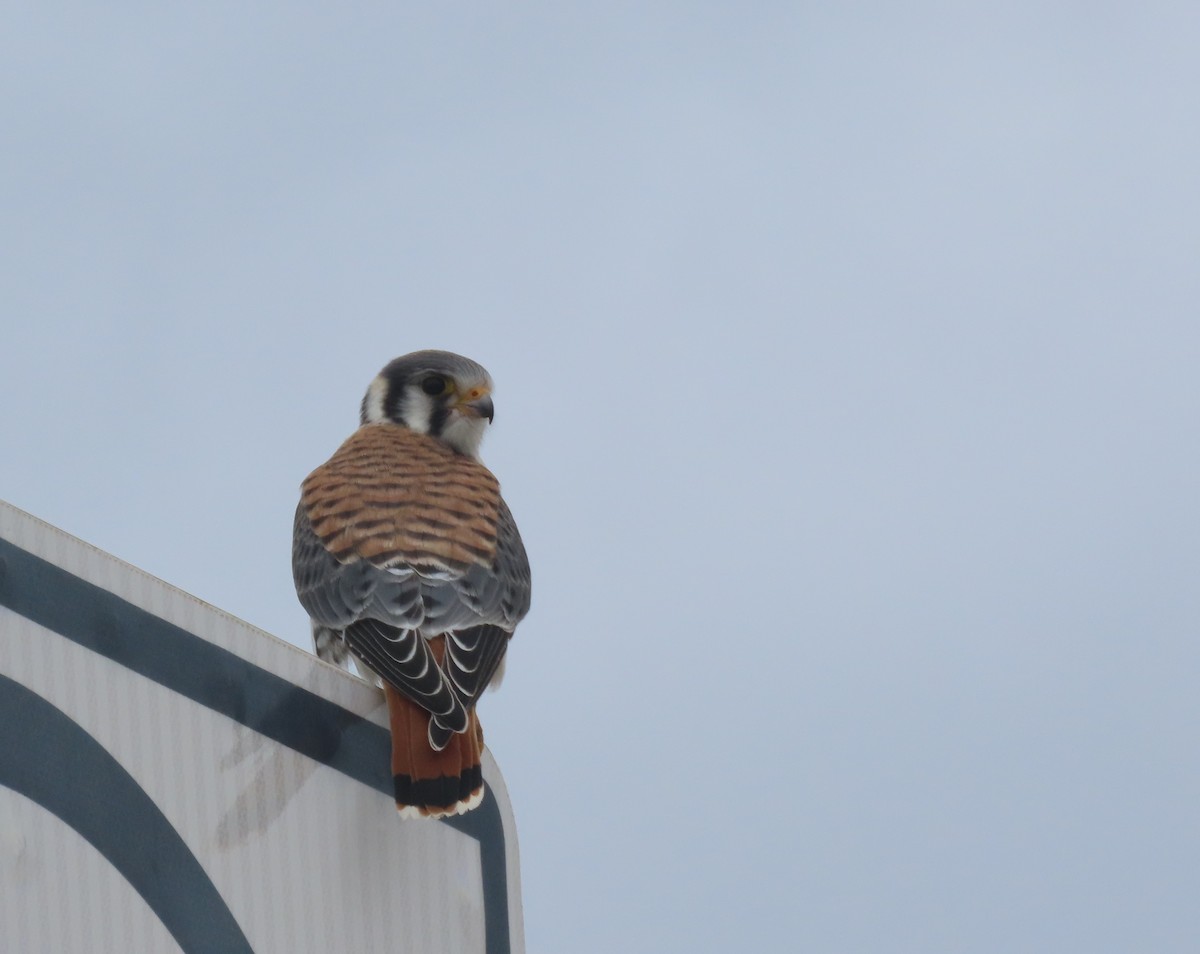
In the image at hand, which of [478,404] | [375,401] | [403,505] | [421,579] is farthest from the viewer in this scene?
[375,401]

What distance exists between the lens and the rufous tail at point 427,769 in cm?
161

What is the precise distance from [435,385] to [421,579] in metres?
1.22

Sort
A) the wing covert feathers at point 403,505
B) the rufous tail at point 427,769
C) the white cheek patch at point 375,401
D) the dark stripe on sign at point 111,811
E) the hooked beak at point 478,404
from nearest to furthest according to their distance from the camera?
1. the dark stripe on sign at point 111,811
2. the rufous tail at point 427,769
3. the wing covert feathers at point 403,505
4. the hooked beak at point 478,404
5. the white cheek patch at point 375,401

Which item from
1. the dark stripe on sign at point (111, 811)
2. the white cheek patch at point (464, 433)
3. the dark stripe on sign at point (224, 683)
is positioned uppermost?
the white cheek patch at point (464, 433)

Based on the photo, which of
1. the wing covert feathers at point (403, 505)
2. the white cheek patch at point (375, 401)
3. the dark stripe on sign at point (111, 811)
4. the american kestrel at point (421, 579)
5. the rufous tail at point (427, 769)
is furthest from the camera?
the white cheek patch at point (375, 401)

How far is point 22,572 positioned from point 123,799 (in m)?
0.21

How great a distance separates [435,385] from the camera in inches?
145

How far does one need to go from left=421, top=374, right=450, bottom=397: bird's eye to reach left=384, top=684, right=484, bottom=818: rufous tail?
1799 mm

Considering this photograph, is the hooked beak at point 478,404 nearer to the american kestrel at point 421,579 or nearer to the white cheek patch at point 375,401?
the american kestrel at point 421,579

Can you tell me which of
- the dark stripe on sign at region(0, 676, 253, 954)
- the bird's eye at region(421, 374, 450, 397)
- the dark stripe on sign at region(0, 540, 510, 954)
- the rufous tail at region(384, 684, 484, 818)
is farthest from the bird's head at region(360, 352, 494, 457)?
the dark stripe on sign at region(0, 676, 253, 954)

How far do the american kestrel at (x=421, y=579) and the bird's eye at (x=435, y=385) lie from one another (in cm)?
7

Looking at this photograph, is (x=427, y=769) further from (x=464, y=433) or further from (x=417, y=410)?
(x=417, y=410)

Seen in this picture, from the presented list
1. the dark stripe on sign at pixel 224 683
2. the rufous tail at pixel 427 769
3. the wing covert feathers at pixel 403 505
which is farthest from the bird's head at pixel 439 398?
the dark stripe on sign at pixel 224 683

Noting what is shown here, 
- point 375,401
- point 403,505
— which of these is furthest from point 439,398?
point 403,505
